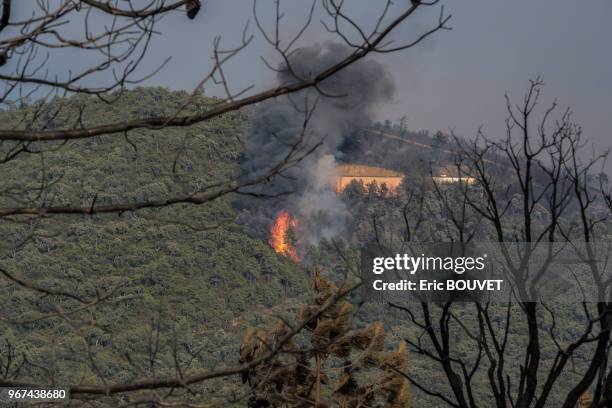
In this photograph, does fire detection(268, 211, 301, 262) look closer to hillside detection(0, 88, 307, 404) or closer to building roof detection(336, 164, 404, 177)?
hillside detection(0, 88, 307, 404)

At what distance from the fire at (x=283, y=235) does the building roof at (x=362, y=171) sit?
1082 centimetres

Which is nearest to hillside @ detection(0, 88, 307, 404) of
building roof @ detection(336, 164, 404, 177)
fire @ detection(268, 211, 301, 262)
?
fire @ detection(268, 211, 301, 262)

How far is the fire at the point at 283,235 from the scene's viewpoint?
102 metres

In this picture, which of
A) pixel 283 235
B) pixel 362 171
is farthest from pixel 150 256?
pixel 362 171

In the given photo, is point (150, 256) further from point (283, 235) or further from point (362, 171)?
point (362, 171)

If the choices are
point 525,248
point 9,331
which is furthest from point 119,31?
point 9,331

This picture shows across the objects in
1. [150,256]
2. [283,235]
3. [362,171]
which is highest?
[362,171]

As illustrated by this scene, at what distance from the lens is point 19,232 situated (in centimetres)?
7731

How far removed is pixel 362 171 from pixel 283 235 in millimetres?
16633

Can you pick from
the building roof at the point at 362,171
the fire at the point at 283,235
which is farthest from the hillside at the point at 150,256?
Result: the building roof at the point at 362,171

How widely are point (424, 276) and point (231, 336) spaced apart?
75770 millimetres

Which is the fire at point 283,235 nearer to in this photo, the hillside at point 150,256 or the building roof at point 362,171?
the hillside at point 150,256

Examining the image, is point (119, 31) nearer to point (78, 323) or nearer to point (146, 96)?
point (78, 323)

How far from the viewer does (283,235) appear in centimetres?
10312
